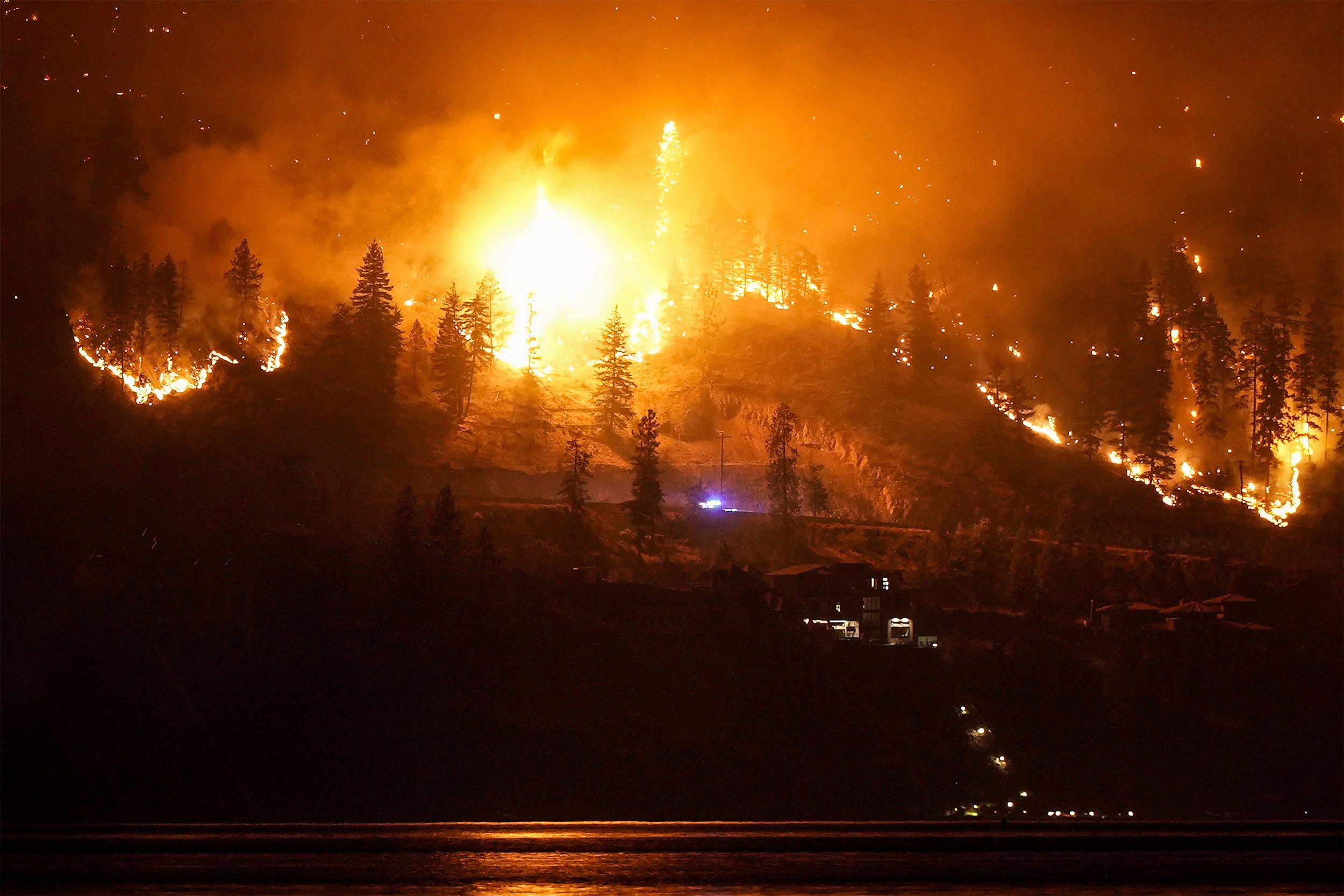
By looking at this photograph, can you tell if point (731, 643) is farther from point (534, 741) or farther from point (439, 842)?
point (439, 842)

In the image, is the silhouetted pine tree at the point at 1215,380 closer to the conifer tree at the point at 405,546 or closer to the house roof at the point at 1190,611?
the house roof at the point at 1190,611

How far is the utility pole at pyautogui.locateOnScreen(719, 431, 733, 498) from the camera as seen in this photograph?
95.7m

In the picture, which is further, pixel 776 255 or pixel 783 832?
pixel 776 255

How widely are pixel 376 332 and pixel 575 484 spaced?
31.9m

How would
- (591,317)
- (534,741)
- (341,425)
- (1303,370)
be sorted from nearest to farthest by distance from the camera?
(534,741)
(341,425)
(1303,370)
(591,317)

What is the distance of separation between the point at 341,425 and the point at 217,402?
36.7ft

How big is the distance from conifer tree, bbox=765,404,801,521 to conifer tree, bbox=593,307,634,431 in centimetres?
1612

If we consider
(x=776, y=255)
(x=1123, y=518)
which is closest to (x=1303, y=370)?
(x=1123, y=518)

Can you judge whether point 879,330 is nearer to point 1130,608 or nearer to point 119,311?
point 1130,608

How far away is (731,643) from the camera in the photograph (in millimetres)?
56375

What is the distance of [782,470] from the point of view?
88.5 metres

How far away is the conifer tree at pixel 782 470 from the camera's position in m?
87.9

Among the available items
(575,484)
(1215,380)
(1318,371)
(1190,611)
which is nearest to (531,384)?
A: (575,484)

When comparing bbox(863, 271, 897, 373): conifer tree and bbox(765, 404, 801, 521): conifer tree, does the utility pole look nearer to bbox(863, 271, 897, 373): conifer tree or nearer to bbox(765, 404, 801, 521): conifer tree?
bbox(765, 404, 801, 521): conifer tree
